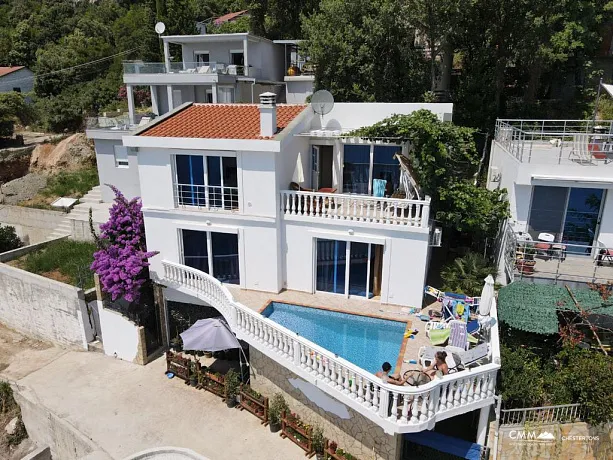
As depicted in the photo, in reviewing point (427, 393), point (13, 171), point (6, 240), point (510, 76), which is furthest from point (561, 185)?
point (13, 171)

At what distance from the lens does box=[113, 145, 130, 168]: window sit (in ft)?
95.5

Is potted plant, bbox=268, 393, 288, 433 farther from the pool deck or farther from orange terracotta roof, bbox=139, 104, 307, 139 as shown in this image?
orange terracotta roof, bbox=139, 104, 307, 139

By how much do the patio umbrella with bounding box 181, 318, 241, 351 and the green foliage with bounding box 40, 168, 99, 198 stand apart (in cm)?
2125

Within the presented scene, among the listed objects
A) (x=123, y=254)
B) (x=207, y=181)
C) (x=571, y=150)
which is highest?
(x=571, y=150)

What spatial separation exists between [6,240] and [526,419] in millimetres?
29497

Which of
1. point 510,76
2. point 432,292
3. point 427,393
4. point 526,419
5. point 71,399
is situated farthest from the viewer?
point 510,76

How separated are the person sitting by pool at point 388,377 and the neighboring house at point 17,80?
59.6m

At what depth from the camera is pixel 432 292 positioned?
15.4 meters

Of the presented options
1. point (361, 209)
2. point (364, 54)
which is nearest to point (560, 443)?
point (361, 209)

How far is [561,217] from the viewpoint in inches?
619

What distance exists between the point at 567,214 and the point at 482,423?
8277 millimetres

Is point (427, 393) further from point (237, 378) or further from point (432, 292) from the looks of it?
point (237, 378)

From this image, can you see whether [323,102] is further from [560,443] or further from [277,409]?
[560,443]

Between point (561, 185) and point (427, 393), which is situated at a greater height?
point (561, 185)
